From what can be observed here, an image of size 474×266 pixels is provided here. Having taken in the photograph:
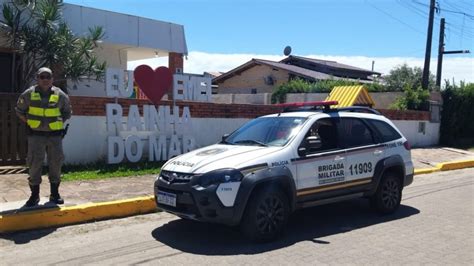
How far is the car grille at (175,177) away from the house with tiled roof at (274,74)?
91.3 ft

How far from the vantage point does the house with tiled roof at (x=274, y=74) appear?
36325 mm

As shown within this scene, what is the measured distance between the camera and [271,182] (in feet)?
19.5

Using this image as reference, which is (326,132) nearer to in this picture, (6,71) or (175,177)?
(175,177)

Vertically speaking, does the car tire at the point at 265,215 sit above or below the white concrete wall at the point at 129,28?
below

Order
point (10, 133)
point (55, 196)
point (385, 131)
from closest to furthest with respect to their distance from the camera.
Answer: point (55, 196) → point (385, 131) → point (10, 133)

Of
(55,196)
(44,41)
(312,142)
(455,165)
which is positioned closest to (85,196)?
(55,196)

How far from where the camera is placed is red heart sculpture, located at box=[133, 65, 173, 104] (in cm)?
1125

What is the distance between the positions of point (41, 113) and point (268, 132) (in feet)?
10.2

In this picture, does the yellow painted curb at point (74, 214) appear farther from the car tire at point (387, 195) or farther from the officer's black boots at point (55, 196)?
the car tire at point (387, 195)

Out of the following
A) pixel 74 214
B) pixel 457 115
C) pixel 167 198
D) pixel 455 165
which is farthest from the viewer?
pixel 457 115

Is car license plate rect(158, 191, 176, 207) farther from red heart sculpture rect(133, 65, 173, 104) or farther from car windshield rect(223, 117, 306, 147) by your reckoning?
red heart sculpture rect(133, 65, 173, 104)

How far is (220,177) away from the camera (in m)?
5.66

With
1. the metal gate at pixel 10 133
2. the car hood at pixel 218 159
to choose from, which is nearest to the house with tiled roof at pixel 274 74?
the metal gate at pixel 10 133

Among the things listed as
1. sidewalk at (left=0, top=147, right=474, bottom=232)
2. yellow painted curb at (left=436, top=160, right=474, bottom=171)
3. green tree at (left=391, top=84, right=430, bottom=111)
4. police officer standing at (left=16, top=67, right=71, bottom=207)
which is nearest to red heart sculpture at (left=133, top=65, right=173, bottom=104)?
sidewalk at (left=0, top=147, right=474, bottom=232)
